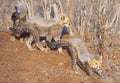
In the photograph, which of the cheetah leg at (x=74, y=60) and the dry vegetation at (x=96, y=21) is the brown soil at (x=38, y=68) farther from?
the dry vegetation at (x=96, y=21)

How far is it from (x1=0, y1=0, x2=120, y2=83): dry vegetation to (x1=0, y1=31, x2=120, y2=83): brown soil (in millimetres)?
538

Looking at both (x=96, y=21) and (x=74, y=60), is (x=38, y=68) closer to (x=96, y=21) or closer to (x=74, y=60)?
(x=74, y=60)

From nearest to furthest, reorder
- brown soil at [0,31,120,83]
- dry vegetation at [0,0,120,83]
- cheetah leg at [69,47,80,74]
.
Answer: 1. brown soil at [0,31,120,83]
2. cheetah leg at [69,47,80,74]
3. dry vegetation at [0,0,120,83]

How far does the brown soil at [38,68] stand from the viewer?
22.3 ft

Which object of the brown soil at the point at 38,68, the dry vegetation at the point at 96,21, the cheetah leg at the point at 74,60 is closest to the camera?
the brown soil at the point at 38,68

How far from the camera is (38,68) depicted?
23.6 feet

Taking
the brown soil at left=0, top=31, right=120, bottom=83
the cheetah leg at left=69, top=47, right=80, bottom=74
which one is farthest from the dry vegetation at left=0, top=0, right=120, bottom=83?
the cheetah leg at left=69, top=47, right=80, bottom=74

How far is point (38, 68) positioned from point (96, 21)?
2.64 meters

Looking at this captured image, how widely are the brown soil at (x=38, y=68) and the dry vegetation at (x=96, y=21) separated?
538 millimetres

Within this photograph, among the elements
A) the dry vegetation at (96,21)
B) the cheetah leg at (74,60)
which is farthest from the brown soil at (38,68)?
the dry vegetation at (96,21)

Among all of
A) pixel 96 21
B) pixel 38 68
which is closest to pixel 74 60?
pixel 38 68

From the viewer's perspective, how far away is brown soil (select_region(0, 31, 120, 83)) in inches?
268

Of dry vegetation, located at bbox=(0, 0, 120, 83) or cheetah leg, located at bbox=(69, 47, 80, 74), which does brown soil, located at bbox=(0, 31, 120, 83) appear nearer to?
cheetah leg, located at bbox=(69, 47, 80, 74)

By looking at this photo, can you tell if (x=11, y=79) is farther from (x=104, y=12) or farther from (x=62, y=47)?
(x=104, y=12)
